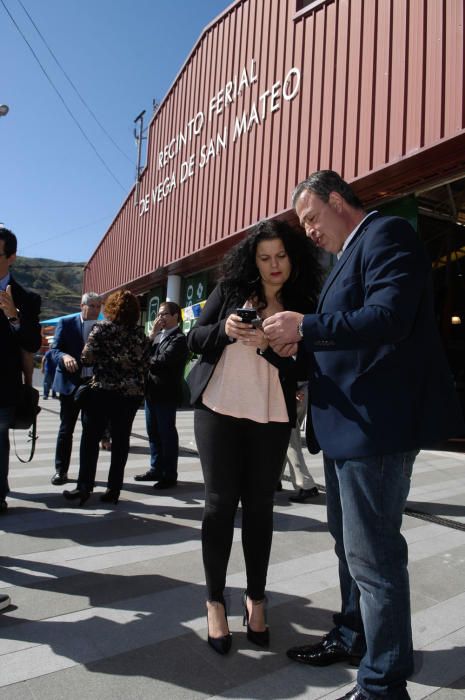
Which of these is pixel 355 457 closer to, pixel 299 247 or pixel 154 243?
pixel 299 247

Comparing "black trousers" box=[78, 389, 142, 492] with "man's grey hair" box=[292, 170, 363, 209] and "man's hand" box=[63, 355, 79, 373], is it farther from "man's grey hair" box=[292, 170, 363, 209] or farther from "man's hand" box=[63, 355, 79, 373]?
"man's grey hair" box=[292, 170, 363, 209]

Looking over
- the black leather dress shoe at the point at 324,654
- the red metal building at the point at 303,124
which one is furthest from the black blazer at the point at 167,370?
the red metal building at the point at 303,124

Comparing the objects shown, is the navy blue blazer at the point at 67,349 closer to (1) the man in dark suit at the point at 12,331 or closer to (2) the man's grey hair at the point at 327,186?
(1) the man in dark suit at the point at 12,331

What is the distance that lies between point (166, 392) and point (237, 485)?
2.86 m

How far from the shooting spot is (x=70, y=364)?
14.6 feet

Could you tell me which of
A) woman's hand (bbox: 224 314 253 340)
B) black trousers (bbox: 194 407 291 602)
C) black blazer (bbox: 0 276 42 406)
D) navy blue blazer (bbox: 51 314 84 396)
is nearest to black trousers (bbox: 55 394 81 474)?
navy blue blazer (bbox: 51 314 84 396)

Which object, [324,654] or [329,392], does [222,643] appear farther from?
[329,392]

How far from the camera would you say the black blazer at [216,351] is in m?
2.06

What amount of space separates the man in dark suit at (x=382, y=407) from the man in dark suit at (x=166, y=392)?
10.6ft

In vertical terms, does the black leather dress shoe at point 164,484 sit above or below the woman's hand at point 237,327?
below

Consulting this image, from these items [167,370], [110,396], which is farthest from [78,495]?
[167,370]

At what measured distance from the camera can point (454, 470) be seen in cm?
621

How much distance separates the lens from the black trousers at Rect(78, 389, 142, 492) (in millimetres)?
4031

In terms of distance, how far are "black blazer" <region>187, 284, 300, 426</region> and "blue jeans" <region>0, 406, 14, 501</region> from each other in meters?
1.40
